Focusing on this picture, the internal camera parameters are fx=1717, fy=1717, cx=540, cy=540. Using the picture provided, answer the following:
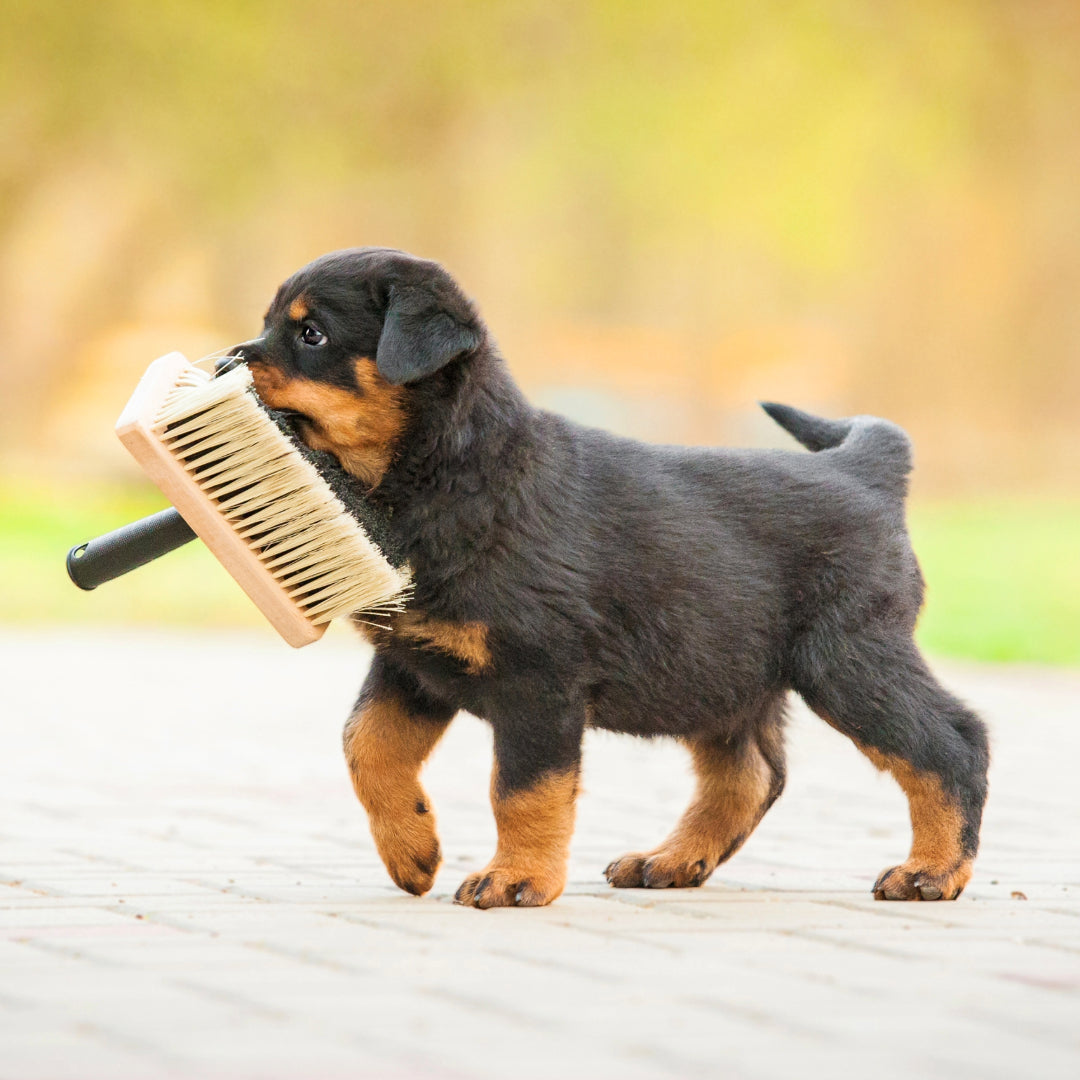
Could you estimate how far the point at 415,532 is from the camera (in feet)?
12.9

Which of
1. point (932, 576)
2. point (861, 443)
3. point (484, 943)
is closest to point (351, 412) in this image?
point (484, 943)

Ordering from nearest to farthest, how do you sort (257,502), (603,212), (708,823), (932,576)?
(257,502) → (708,823) → (932,576) → (603,212)

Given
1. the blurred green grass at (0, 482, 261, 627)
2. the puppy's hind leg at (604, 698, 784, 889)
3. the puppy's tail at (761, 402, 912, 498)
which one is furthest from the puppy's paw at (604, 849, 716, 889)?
the blurred green grass at (0, 482, 261, 627)

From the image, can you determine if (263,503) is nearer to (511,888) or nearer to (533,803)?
(533,803)

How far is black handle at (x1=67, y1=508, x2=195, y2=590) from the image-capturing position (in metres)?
3.99

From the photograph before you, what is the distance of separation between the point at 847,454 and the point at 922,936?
1.60m

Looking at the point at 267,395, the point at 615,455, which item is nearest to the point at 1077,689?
the point at 615,455

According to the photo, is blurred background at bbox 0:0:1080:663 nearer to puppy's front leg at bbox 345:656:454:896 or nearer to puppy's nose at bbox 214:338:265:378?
puppy's front leg at bbox 345:656:454:896

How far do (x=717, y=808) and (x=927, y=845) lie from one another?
1.92ft

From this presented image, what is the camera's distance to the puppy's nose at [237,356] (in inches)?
153

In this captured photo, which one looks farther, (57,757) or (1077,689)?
(1077,689)

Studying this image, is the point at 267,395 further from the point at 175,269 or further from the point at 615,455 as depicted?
the point at 175,269

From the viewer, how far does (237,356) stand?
3898mm

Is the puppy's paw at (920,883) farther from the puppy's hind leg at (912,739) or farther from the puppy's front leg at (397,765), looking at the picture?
the puppy's front leg at (397,765)
